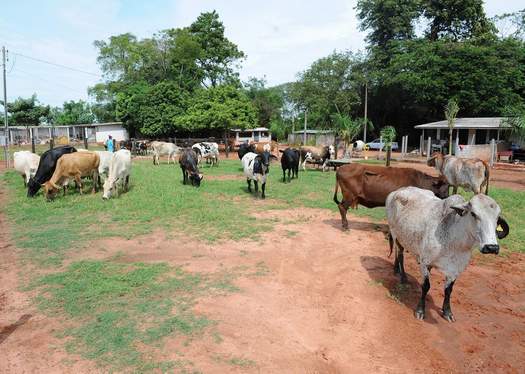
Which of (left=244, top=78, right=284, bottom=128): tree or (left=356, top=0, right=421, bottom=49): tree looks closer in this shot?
(left=356, top=0, right=421, bottom=49): tree

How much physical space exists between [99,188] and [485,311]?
1242 centimetres

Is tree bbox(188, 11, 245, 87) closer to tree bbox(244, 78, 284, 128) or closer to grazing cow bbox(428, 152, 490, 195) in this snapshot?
tree bbox(244, 78, 284, 128)

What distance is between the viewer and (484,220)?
399cm

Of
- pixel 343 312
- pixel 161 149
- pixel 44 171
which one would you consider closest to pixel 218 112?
pixel 161 149

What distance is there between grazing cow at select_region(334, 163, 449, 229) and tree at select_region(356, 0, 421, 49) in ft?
113

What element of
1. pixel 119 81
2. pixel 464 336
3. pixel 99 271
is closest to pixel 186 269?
pixel 99 271

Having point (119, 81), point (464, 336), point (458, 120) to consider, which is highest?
point (119, 81)

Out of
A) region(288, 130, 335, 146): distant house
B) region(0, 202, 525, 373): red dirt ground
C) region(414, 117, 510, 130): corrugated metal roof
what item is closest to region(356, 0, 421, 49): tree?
region(288, 130, 335, 146): distant house

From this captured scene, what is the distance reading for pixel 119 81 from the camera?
44.6m

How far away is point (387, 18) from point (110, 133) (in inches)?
1317

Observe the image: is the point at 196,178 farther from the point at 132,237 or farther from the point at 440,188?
the point at 440,188

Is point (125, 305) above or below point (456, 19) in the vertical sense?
below

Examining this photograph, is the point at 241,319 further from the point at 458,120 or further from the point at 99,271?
Answer: the point at 458,120

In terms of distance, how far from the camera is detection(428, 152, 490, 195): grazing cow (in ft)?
36.7
